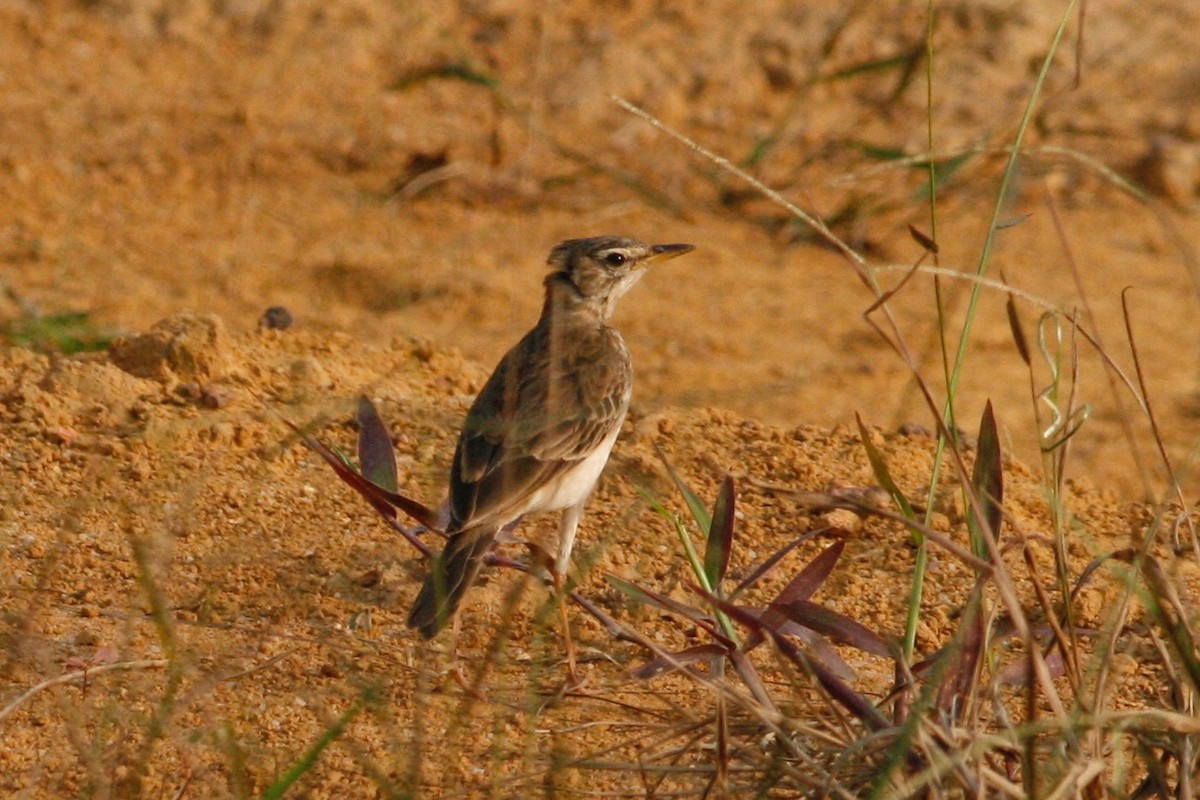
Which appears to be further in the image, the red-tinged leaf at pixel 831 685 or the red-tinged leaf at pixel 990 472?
the red-tinged leaf at pixel 990 472

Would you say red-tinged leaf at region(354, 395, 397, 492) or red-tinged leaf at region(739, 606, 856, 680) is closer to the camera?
red-tinged leaf at region(739, 606, 856, 680)

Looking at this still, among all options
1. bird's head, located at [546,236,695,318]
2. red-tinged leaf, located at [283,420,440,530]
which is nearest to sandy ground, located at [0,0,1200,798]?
red-tinged leaf, located at [283,420,440,530]

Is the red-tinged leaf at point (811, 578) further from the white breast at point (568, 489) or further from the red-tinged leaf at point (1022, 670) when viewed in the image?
the white breast at point (568, 489)

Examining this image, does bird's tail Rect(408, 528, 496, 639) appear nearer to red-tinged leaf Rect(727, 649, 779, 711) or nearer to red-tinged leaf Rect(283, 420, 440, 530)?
red-tinged leaf Rect(283, 420, 440, 530)

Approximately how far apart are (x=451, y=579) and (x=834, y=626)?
112 centimetres

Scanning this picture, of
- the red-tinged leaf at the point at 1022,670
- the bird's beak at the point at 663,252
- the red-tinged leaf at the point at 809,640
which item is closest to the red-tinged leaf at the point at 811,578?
the red-tinged leaf at the point at 809,640

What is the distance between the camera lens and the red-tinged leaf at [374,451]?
411 cm

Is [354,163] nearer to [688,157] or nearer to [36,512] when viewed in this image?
[688,157]

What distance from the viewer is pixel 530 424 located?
4.91m

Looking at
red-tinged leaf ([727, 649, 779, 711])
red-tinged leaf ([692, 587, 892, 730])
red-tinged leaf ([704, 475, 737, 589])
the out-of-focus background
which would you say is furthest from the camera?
the out-of-focus background

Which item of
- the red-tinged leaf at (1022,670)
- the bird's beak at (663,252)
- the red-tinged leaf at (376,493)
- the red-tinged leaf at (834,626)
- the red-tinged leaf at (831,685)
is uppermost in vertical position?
the bird's beak at (663,252)

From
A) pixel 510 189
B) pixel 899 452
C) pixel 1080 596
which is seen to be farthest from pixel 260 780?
pixel 510 189

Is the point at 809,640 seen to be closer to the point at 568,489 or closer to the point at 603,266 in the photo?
the point at 568,489

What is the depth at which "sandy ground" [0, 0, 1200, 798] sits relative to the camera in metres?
3.93
